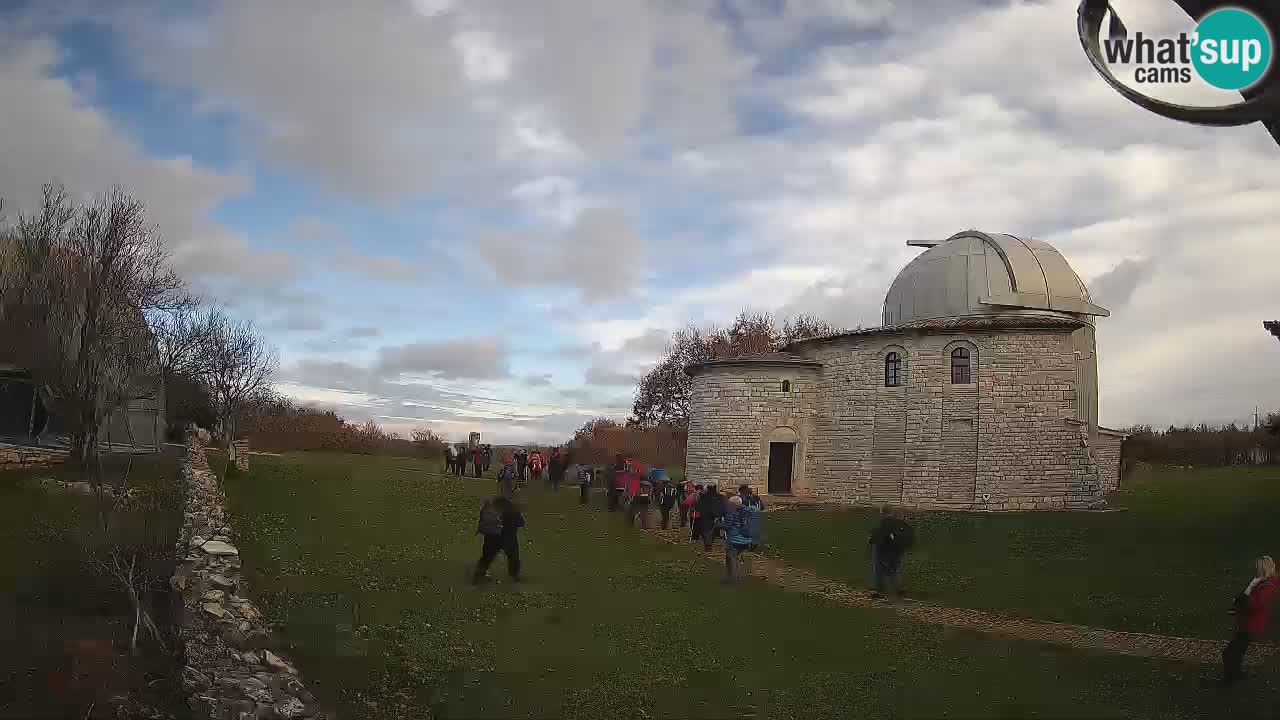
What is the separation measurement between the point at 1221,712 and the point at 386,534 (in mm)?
12891

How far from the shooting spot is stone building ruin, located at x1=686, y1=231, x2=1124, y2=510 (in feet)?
84.9

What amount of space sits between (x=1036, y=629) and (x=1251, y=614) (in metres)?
3.59

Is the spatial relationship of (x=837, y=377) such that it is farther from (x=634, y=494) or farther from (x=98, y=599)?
(x=98, y=599)

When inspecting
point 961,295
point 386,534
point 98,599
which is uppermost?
point 961,295

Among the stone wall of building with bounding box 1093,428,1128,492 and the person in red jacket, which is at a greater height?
the stone wall of building with bounding box 1093,428,1128,492

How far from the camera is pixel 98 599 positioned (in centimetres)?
1372

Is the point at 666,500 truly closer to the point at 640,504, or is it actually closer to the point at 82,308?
the point at 640,504

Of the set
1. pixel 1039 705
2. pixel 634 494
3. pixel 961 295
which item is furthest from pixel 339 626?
pixel 961 295

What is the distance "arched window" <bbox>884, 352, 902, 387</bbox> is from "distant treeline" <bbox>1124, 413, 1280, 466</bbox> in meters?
19.3

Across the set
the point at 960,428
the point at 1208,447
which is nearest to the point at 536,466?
the point at 960,428

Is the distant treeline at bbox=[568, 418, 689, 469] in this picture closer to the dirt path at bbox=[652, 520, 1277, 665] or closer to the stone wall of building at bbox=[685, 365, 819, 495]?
the stone wall of building at bbox=[685, 365, 819, 495]

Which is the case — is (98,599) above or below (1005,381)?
below

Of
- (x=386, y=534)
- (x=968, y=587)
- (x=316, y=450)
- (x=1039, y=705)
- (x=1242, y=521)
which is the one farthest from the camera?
(x=316, y=450)

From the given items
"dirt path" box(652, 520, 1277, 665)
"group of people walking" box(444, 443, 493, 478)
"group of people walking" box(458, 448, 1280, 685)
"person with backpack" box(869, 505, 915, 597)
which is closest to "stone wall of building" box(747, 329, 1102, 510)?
"group of people walking" box(458, 448, 1280, 685)
